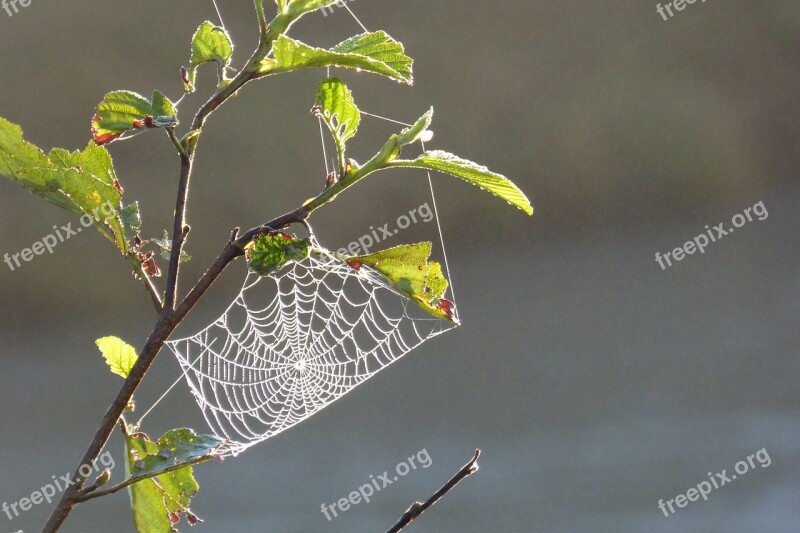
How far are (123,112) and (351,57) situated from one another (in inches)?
3.4

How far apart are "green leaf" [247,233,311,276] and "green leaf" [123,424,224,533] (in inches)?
2.3

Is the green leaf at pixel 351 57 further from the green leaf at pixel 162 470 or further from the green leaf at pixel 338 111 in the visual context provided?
the green leaf at pixel 162 470

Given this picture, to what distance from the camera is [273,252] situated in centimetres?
26

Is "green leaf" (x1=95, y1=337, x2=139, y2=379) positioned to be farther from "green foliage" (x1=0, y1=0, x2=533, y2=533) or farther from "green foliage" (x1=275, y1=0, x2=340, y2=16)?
"green foliage" (x1=275, y1=0, x2=340, y2=16)

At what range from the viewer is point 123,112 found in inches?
11.4

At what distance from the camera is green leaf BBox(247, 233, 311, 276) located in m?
0.26

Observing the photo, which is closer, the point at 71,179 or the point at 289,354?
the point at 71,179

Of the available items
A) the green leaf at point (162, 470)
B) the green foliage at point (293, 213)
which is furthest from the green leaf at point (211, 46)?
the green leaf at point (162, 470)

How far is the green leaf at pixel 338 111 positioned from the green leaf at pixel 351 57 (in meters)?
0.01

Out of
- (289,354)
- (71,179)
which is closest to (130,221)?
(71,179)

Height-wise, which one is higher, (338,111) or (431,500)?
(338,111)

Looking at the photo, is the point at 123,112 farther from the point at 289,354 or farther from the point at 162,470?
the point at 289,354

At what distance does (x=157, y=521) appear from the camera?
1.07ft

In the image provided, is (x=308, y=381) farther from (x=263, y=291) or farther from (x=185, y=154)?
(x=263, y=291)
